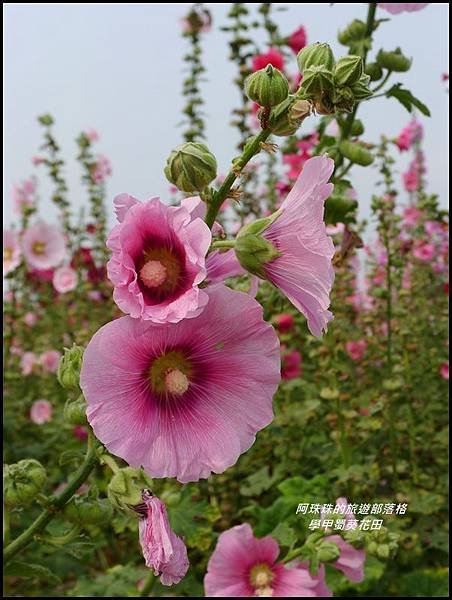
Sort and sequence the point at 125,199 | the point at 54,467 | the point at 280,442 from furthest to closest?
1. the point at 54,467
2. the point at 280,442
3. the point at 125,199

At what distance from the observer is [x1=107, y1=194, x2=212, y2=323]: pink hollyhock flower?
0.66 m

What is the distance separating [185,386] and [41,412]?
9.73ft

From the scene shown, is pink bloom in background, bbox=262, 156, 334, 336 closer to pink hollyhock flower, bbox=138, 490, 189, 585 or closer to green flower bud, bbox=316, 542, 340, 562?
pink hollyhock flower, bbox=138, 490, 189, 585

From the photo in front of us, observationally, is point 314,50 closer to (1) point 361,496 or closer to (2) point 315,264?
(2) point 315,264

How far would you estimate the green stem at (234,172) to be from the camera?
0.73m

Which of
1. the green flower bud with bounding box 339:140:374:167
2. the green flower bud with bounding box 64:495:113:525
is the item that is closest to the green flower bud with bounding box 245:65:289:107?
the green flower bud with bounding box 64:495:113:525

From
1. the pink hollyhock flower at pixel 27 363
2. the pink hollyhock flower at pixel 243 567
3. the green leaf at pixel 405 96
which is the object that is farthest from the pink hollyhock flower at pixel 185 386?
the pink hollyhock flower at pixel 27 363

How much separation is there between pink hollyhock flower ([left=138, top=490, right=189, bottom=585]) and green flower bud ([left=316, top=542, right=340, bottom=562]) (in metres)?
0.58

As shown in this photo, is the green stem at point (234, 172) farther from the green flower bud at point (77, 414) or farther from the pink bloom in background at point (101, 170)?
the pink bloom in background at point (101, 170)

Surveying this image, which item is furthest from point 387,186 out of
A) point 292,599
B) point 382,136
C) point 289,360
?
point 292,599

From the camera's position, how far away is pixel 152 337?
71 cm

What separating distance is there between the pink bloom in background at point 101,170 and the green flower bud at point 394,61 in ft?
8.94

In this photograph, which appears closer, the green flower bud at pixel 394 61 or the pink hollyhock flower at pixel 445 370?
the green flower bud at pixel 394 61

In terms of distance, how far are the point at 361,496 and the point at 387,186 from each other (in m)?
1.26
